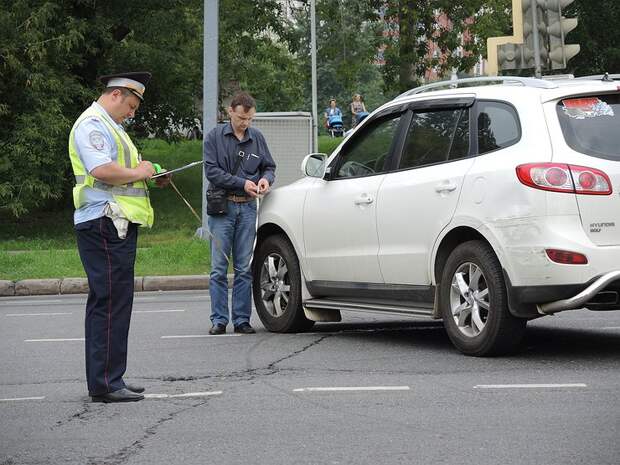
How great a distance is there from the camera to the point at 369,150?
1031 cm

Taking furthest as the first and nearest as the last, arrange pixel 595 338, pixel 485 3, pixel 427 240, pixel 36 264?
pixel 485 3 → pixel 36 264 → pixel 595 338 → pixel 427 240

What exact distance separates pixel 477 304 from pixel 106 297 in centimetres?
247

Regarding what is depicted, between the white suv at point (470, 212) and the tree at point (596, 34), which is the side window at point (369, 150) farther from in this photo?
the tree at point (596, 34)

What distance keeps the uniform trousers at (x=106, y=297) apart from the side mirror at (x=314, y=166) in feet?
10.3

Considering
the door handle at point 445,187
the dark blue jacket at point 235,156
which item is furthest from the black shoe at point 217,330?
the door handle at point 445,187

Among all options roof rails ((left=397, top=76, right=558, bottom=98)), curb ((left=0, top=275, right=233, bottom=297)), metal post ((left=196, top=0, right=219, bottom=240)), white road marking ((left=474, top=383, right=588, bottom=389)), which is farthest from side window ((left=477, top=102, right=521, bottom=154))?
metal post ((left=196, top=0, right=219, bottom=240))

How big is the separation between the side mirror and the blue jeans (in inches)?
22.6

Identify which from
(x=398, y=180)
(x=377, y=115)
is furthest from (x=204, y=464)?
(x=377, y=115)

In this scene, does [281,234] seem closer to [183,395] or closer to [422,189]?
[422,189]

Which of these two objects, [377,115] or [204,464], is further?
[377,115]

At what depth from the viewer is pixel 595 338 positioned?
10078 millimetres

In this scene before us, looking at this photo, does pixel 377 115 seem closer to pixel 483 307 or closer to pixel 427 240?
pixel 427 240

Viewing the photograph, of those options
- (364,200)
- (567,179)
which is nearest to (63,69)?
(364,200)

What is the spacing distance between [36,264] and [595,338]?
10829 mm
